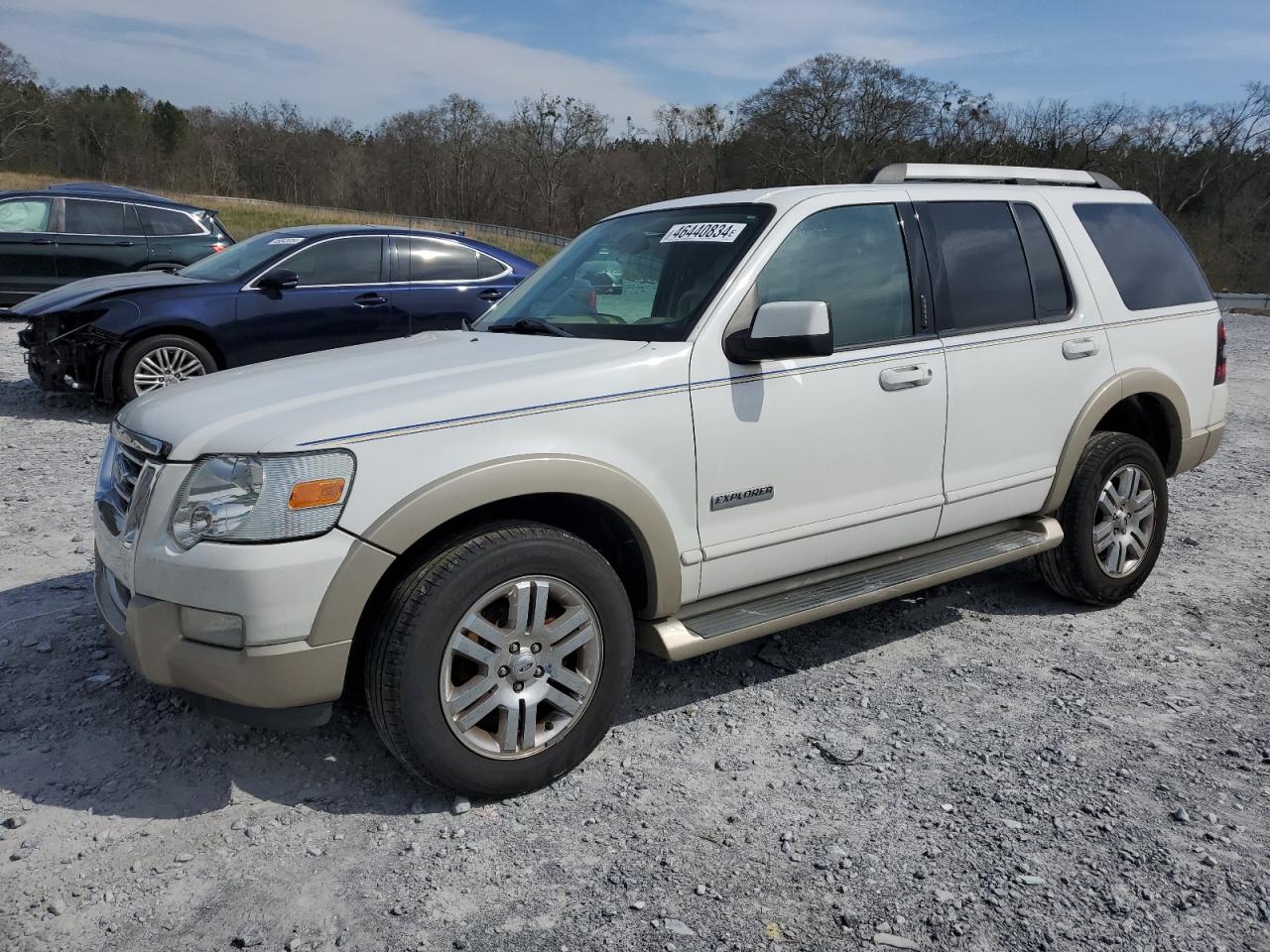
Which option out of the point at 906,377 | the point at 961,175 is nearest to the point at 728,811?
the point at 906,377

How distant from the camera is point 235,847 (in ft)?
9.41

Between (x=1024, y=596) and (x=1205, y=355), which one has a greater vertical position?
(x=1205, y=355)

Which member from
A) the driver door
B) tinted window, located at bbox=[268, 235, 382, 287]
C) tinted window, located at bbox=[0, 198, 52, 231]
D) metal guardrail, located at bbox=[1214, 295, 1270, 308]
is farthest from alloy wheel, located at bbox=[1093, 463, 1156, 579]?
metal guardrail, located at bbox=[1214, 295, 1270, 308]

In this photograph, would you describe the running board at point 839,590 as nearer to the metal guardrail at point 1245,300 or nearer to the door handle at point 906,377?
the door handle at point 906,377

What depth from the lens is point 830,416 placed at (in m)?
3.60

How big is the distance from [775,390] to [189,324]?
20.9ft

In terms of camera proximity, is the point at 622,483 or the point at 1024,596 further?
the point at 1024,596

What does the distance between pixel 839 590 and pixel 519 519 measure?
1.31m

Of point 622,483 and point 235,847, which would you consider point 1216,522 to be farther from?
point 235,847

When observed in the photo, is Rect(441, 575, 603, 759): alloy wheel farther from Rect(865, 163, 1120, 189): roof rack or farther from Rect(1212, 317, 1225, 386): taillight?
Rect(1212, 317, 1225, 386): taillight

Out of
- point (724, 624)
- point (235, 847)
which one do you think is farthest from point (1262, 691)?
point (235, 847)

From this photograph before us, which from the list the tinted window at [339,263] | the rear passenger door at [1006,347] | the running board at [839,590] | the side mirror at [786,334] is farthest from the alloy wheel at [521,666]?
the tinted window at [339,263]

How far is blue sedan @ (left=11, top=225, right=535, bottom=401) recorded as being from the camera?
26.5 feet

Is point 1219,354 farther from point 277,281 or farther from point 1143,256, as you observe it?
point 277,281
